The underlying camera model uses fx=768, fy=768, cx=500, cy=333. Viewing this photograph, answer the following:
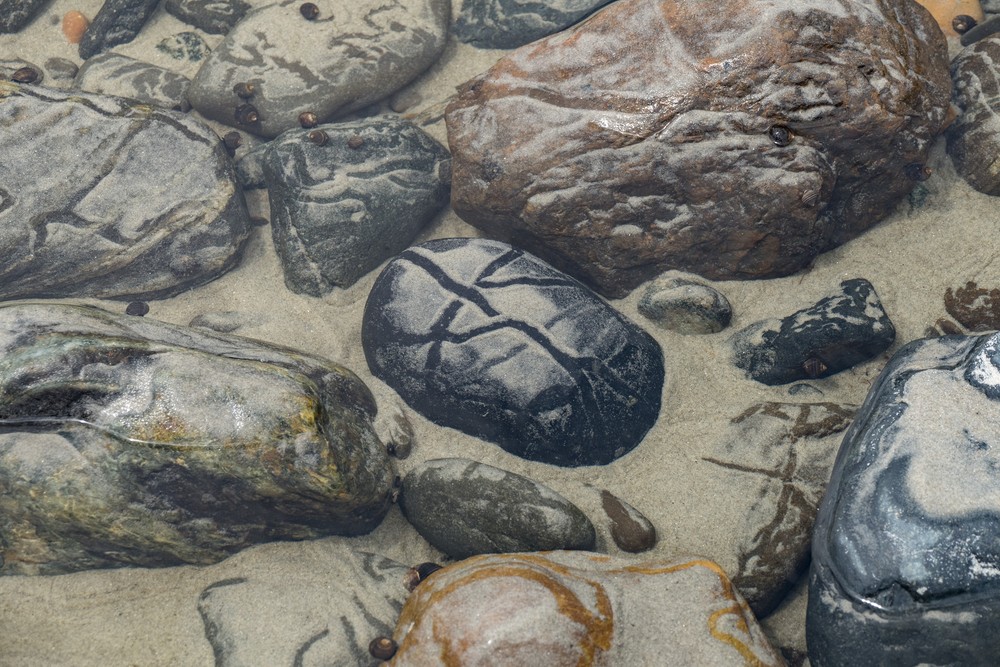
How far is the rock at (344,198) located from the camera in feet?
14.5

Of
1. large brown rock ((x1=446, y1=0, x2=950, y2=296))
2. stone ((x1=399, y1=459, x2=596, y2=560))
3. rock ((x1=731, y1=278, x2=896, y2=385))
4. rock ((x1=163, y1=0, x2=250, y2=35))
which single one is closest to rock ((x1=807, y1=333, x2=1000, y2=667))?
rock ((x1=731, y1=278, x2=896, y2=385))

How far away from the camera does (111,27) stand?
216 inches

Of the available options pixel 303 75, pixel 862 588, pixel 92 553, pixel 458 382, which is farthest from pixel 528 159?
pixel 92 553

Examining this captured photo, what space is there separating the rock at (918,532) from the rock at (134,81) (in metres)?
4.64

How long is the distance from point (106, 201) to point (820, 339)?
3885mm

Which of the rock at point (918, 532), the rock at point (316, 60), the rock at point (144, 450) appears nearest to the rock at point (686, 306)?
the rock at point (918, 532)

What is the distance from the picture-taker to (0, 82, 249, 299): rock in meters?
4.23

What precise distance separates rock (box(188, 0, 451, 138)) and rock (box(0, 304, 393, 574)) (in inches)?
87.9

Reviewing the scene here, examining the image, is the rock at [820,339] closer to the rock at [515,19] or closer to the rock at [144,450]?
the rock at [144,450]

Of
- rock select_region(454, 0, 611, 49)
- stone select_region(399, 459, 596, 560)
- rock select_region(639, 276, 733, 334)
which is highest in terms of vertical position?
rock select_region(454, 0, 611, 49)

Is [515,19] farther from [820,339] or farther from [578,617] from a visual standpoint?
[578,617]

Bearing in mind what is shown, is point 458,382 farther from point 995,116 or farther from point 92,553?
point 995,116

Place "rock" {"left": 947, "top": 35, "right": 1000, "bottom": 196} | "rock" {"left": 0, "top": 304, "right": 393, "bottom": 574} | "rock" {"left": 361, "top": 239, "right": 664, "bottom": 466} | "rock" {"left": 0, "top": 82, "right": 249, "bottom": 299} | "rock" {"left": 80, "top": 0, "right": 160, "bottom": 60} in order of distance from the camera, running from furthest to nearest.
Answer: "rock" {"left": 80, "top": 0, "right": 160, "bottom": 60} → "rock" {"left": 0, "top": 82, "right": 249, "bottom": 299} → "rock" {"left": 947, "top": 35, "right": 1000, "bottom": 196} → "rock" {"left": 361, "top": 239, "right": 664, "bottom": 466} → "rock" {"left": 0, "top": 304, "right": 393, "bottom": 574}

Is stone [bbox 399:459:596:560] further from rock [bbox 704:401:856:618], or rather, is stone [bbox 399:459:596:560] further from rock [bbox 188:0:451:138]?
rock [bbox 188:0:451:138]
